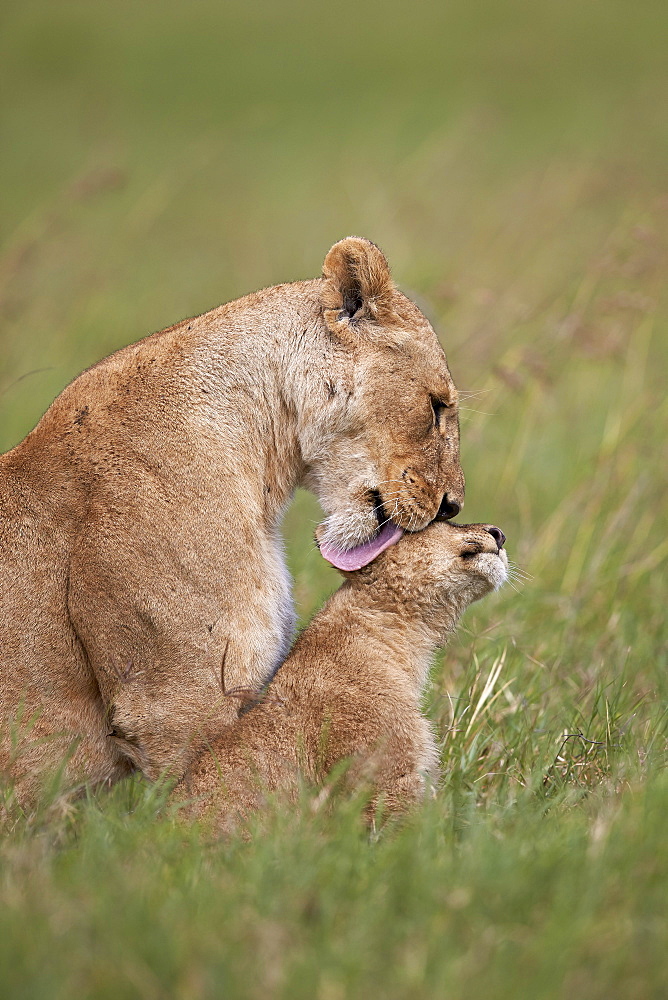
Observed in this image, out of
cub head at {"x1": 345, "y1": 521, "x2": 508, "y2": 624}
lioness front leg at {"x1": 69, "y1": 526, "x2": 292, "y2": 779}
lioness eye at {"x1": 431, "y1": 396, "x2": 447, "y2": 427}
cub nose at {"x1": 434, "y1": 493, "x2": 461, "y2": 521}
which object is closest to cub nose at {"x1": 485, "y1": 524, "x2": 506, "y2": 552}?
cub head at {"x1": 345, "y1": 521, "x2": 508, "y2": 624}

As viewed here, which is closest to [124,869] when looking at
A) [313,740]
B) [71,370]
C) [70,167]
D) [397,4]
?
[313,740]

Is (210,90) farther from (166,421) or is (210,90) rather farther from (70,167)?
(166,421)

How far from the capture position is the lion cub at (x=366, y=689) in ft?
10.7

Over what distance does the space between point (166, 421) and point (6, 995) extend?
170cm

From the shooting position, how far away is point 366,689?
3420 mm

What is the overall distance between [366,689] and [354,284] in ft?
4.12

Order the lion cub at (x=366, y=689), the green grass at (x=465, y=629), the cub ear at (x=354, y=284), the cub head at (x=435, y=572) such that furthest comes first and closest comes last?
the cub ear at (x=354, y=284) < the cub head at (x=435, y=572) < the lion cub at (x=366, y=689) < the green grass at (x=465, y=629)

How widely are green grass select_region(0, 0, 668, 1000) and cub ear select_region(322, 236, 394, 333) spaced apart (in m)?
0.95

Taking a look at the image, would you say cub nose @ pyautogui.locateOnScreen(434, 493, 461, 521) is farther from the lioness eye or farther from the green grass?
the green grass

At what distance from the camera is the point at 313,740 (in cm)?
331

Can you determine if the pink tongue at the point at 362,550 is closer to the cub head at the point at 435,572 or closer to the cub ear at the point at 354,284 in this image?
the cub head at the point at 435,572

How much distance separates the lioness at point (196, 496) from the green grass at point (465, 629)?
0.28 metres

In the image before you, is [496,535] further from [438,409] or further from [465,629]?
[465,629]

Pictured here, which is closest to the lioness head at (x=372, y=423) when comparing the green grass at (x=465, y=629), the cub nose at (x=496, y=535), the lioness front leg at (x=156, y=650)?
the cub nose at (x=496, y=535)
